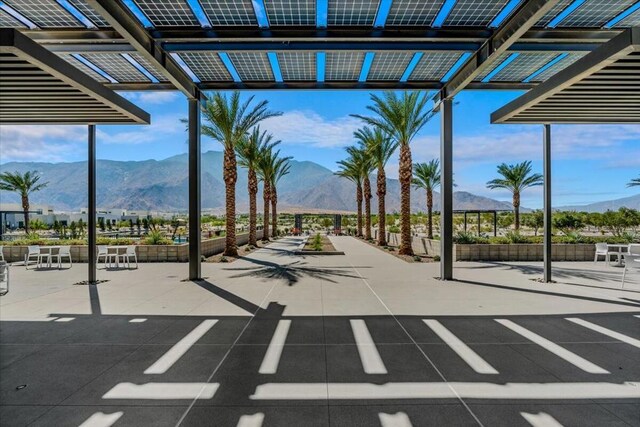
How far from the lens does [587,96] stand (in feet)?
24.6

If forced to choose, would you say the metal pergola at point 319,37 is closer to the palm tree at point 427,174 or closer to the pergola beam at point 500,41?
the pergola beam at point 500,41

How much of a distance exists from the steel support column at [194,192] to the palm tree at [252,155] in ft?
31.0

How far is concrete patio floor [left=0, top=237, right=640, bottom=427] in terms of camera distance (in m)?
3.26

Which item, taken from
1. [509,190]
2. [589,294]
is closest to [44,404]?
[589,294]

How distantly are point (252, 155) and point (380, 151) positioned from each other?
8.54m

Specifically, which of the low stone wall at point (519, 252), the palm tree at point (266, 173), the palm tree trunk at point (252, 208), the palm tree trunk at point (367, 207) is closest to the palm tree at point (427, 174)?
the palm tree trunk at point (367, 207)

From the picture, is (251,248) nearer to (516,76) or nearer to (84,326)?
(84,326)

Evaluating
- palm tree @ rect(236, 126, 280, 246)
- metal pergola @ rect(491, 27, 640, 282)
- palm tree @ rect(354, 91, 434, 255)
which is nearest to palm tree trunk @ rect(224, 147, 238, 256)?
palm tree @ rect(236, 126, 280, 246)

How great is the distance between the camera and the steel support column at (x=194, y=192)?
1002 cm

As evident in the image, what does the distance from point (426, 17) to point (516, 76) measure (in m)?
3.97

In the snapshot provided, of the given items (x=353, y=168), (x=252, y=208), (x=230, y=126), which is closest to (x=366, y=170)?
(x=353, y=168)

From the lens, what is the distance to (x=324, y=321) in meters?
5.96

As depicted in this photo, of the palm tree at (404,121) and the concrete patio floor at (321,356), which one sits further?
the palm tree at (404,121)

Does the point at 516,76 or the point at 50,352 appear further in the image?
the point at 516,76
